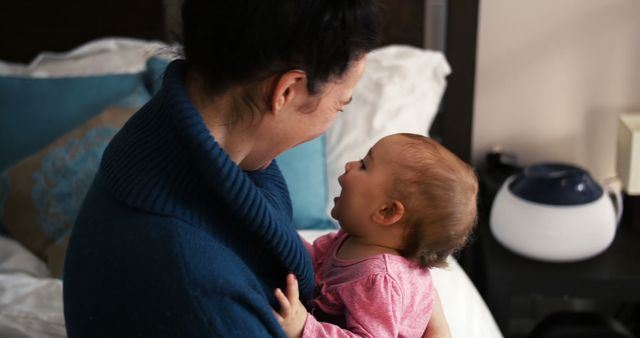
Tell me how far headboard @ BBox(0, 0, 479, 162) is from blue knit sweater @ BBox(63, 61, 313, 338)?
124cm

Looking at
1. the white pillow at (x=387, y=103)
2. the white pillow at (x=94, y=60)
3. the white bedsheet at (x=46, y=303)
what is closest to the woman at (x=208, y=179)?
the white bedsheet at (x=46, y=303)

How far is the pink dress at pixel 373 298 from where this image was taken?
1.11 meters

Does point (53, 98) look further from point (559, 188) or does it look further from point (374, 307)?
point (559, 188)

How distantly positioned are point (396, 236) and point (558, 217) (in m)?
0.75

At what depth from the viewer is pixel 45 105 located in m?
1.92

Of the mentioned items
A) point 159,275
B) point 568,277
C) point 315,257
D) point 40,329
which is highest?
point 159,275

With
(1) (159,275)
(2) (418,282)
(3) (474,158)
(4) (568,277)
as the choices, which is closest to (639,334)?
(4) (568,277)

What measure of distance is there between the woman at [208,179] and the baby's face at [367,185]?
0.27 meters

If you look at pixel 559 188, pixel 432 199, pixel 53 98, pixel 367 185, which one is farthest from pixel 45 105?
pixel 559 188

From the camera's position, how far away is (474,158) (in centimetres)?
222

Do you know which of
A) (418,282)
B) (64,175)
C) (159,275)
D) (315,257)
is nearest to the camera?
(159,275)

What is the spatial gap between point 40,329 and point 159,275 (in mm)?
705

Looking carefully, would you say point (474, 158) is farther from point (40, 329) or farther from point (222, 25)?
point (222, 25)

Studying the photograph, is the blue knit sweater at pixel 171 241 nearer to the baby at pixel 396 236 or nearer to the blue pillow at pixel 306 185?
the baby at pixel 396 236
